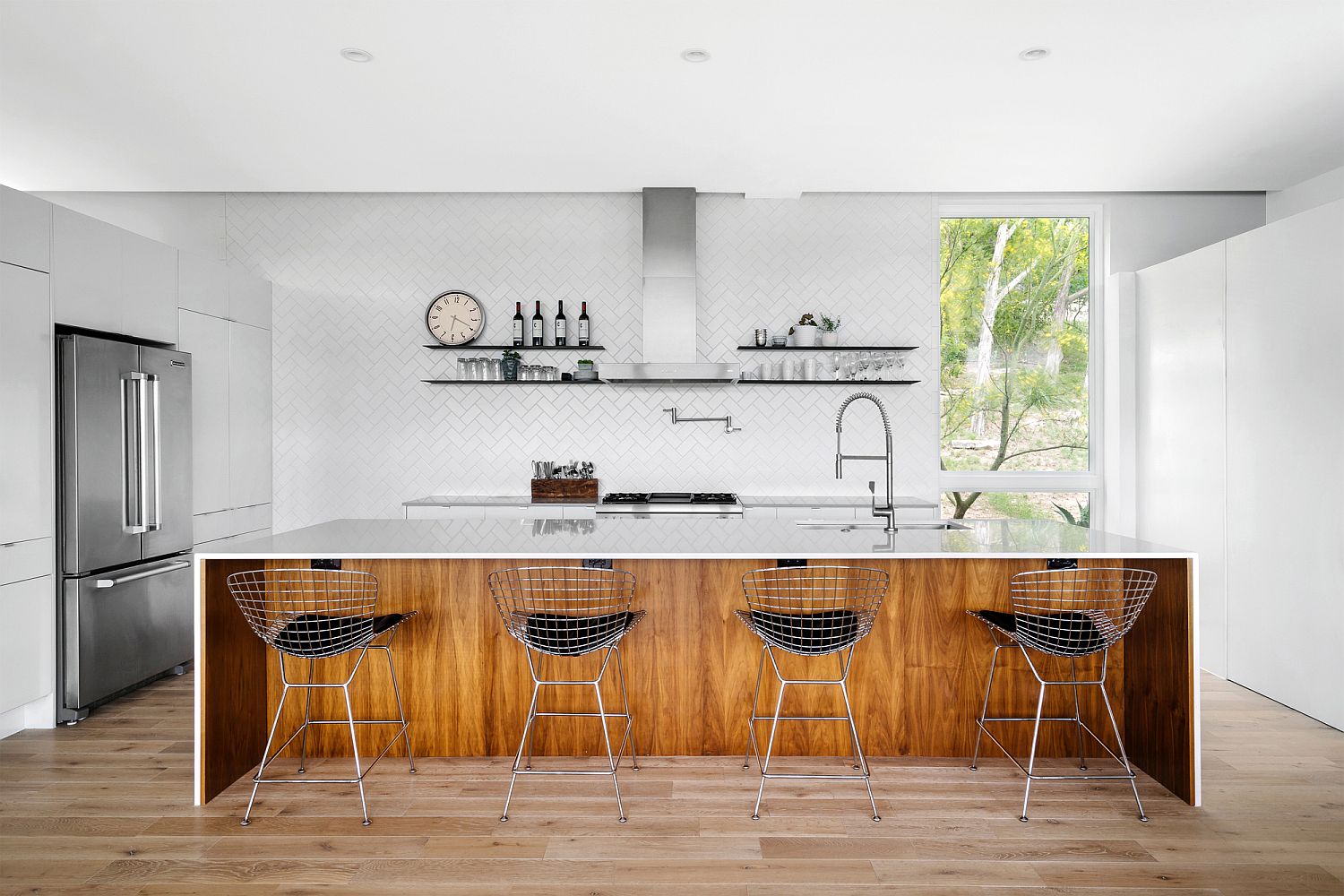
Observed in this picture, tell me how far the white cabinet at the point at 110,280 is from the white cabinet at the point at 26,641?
123cm

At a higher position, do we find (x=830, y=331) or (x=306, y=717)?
(x=830, y=331)


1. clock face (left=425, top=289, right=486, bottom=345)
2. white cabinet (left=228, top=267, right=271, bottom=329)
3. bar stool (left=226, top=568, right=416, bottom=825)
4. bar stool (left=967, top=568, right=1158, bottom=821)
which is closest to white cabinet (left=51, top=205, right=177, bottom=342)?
white cabinet (left=228, top=267, right=271, bottom=329)

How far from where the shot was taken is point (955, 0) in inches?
116

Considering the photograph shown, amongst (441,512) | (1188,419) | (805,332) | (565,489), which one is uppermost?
(805,332)

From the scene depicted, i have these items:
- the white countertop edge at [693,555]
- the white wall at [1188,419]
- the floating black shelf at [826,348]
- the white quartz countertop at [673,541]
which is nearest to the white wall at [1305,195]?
the white wall at [1188,419]

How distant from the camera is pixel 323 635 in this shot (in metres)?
2.71

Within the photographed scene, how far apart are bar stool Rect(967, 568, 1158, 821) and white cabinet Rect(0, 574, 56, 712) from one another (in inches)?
156

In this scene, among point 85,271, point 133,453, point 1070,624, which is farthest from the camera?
point 133,453

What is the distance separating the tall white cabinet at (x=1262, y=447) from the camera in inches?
143

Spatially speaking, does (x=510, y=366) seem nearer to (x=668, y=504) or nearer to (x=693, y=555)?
(x=668, y=504)

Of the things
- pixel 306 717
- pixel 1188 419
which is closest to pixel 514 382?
pixel 306 717

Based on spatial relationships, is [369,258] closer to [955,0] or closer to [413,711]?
[413,711]

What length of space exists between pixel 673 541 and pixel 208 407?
328cm

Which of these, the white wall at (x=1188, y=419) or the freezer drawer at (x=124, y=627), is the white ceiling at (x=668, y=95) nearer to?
the white wall at (x=1188, y=419)
